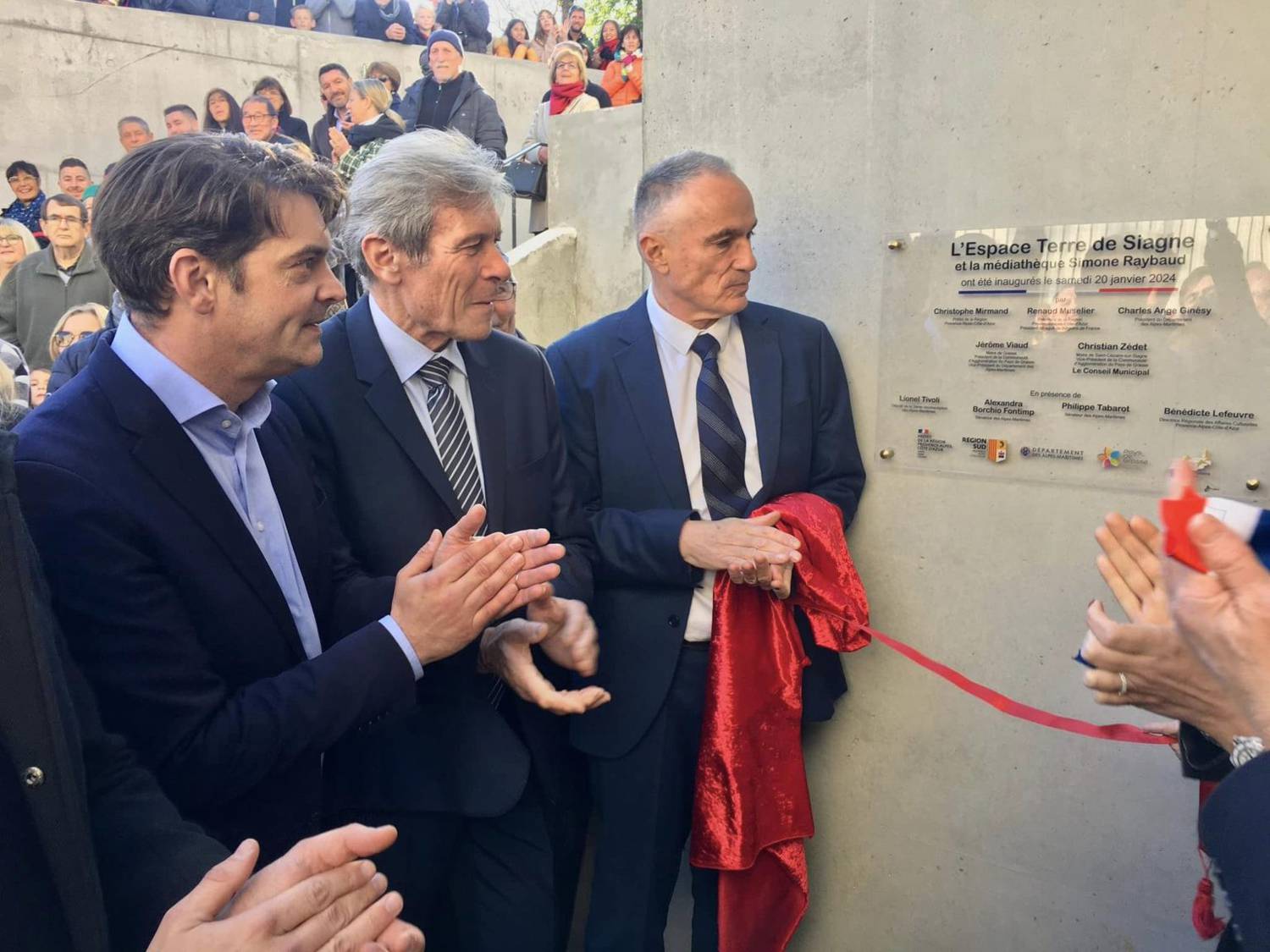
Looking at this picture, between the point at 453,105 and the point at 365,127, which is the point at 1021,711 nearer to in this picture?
the point at 365,127

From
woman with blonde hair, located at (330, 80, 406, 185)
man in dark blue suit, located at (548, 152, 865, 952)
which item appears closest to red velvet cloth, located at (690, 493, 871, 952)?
man in dark blue suit, located at (548, 152, 865, 952)

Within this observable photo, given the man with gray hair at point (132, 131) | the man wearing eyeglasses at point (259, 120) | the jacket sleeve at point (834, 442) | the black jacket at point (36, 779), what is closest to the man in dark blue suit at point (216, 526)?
the black jacket at point (36, 779)

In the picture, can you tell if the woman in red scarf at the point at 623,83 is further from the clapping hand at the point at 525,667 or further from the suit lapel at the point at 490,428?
the clapping hand at the point at 525,667

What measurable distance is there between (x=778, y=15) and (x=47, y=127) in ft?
36.4

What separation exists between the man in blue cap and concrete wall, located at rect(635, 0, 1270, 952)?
4.83 meters

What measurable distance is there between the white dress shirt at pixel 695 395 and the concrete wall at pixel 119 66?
35.8 feet

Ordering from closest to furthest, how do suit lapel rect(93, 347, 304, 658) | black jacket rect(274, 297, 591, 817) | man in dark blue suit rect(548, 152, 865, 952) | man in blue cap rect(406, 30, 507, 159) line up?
1. suit lapel rect(93, 347, 304, 658)
2. black jacket rect(274, 297, 591, 817)
3. man in dark blue suit rect(548, 152, 865, 952)
4. man in blue cap rect(406, 30, 507, 159)

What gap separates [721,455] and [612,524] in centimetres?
35

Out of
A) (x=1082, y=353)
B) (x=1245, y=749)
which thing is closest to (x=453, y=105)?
(x=1082, y=353)

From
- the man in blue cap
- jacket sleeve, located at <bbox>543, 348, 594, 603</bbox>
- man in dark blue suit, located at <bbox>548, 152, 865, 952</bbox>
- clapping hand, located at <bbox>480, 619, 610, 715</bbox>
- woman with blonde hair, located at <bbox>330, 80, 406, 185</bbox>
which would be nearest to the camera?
clapping hand, located at <bbox>480, 619, 610, 715</bbox>

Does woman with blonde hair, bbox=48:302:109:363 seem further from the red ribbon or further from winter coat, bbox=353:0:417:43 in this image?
winter coat, bbox=353:0:417:43

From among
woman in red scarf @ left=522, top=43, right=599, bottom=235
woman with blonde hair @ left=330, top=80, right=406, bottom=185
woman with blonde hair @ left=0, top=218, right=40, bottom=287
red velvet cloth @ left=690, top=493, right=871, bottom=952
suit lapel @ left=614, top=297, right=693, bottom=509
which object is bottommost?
red velvet cloth @ left=690, top=493, right=871, bottom=952

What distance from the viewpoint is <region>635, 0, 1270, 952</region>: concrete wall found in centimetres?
221

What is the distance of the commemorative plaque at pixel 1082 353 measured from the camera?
2.16 metres
